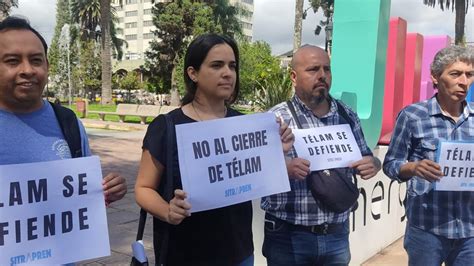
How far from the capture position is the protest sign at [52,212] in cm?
167

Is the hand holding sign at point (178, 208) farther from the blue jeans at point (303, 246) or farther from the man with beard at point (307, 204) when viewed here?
the blue jeans at point (303, 246)

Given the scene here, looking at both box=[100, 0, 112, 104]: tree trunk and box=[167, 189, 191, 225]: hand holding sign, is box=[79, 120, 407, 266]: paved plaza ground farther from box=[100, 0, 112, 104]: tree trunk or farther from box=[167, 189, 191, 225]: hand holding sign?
box=[100, 0, 112, 104]: tree trunk

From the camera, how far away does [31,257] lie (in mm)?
1697

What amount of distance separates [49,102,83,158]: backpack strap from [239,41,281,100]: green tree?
25927 mm

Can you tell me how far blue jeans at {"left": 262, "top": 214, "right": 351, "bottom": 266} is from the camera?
2.35 meters

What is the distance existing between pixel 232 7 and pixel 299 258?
36.0m

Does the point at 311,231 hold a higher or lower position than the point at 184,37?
lower

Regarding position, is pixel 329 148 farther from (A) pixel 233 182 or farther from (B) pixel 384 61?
(B) pixel 384 61

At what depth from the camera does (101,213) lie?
187 cm

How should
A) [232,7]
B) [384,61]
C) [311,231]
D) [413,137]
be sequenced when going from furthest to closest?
[232,7]
[384,61]
[413,137]
[311,231]

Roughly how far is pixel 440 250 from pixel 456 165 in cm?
47

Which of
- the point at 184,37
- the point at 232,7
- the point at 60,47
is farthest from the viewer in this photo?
the point at 60,47

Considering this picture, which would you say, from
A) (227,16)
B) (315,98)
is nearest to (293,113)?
(315,98)

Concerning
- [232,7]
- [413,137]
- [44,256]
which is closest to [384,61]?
[413,137]
